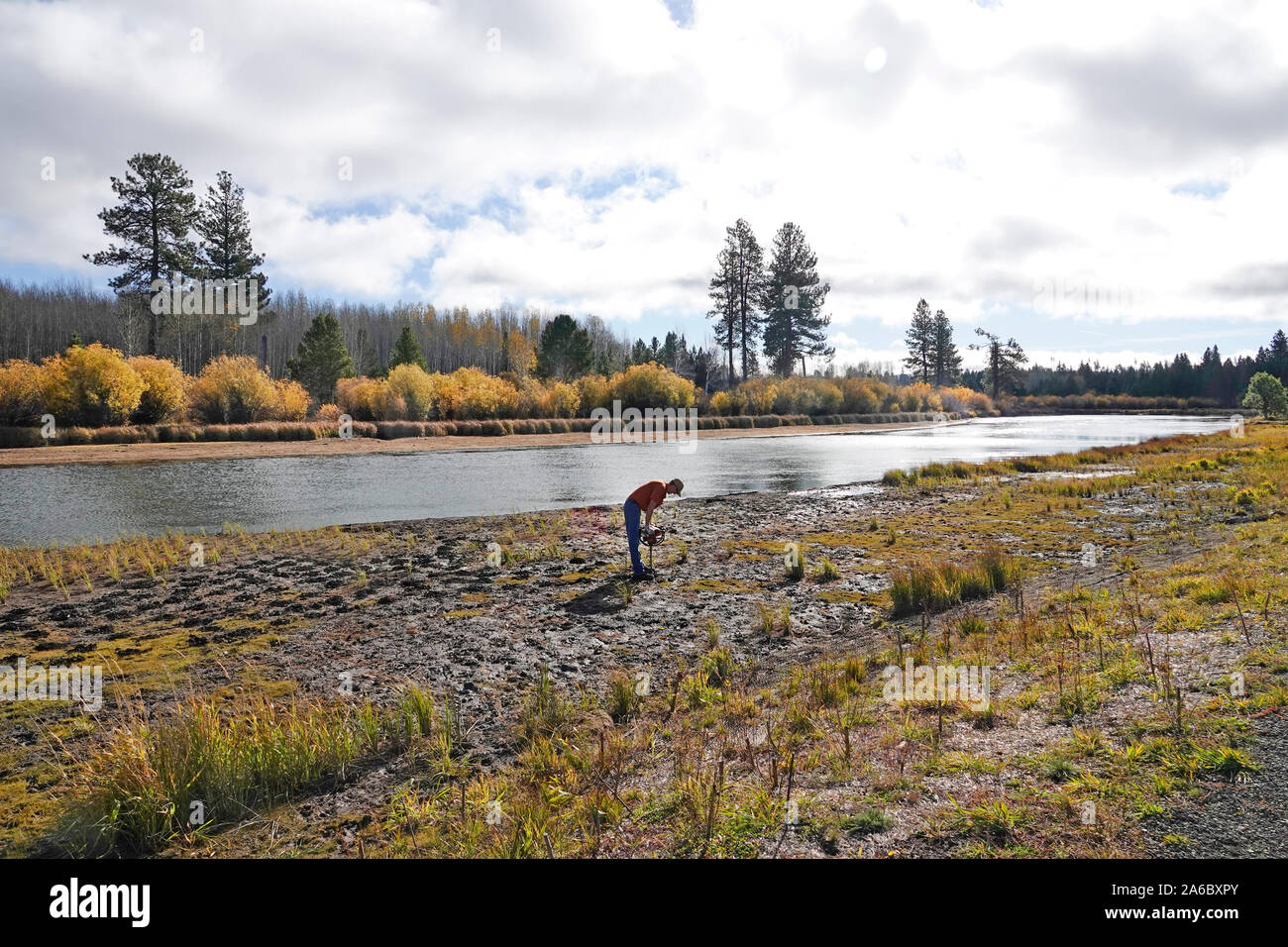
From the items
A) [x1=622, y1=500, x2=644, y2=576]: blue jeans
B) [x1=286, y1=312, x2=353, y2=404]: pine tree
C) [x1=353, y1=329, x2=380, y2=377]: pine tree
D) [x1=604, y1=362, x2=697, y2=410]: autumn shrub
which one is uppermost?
[x1=353, y1=329, x2=380, y2=377]: pine tree

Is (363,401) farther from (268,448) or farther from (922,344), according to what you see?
(922,344)

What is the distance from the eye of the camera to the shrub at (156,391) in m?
46.3

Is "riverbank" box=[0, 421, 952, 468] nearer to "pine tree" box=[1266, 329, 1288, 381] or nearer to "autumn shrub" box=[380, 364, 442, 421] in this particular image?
"autumn shrub" box=[380, 364, 442, 421]

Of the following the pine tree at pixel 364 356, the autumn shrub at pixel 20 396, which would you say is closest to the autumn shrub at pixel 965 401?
the pine tree at pixel 364 356

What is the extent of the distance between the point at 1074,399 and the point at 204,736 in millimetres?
158464

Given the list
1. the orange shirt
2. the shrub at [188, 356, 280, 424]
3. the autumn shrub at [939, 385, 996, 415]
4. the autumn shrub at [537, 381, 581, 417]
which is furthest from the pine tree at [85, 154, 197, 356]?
the autumn shrub at [939, 385, 996, 415]

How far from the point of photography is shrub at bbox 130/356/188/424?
46.3 metres

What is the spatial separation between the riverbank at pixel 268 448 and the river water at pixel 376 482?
119 cm

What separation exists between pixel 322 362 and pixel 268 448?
88.9 ft

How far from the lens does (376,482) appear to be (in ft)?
99.1

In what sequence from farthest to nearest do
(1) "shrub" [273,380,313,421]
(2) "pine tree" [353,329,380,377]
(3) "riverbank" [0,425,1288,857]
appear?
(2) "pine tree" [353,329,380,377] → (1) "shrub" [273,380,313,421] → (3) "riverbank" [0,425,1288,857]

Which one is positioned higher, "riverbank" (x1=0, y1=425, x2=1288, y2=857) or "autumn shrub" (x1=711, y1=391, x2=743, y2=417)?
"autumn shrub" (x1=711, y1=391, x2=743, y2=417)

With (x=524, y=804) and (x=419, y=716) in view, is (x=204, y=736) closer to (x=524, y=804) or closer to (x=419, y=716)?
(x=419, y=716)

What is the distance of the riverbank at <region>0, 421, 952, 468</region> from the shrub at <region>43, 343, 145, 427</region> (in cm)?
406
